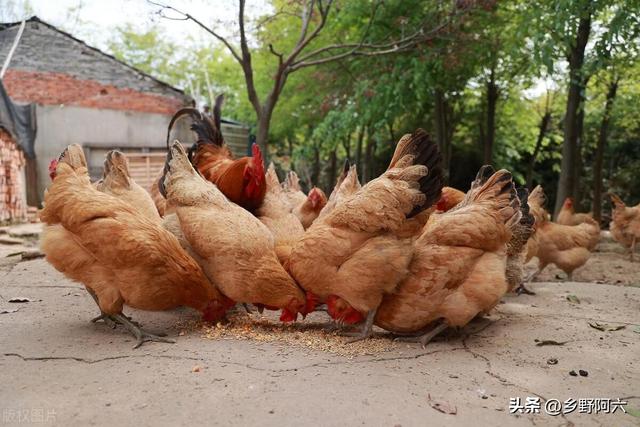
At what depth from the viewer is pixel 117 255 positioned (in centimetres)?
357

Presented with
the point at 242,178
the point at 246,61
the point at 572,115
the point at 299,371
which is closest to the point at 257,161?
the point at 242,178

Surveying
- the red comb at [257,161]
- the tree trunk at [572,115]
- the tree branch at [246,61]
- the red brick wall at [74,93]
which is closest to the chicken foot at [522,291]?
the red comb at [257,161]

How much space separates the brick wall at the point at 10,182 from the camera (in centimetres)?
1181

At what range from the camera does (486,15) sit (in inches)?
423

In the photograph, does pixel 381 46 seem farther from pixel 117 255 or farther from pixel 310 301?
pixel 117 255

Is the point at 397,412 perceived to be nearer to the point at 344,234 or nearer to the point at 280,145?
the point at 344,234

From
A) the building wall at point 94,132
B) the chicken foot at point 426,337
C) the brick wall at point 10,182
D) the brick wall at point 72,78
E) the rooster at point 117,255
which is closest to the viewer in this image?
the rooster at point 117,255

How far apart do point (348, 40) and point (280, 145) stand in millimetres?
16507

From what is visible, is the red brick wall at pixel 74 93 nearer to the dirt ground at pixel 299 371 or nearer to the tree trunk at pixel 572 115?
the tree trunk at pixel 572 115

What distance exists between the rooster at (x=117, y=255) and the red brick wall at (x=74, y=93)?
13.8 meters

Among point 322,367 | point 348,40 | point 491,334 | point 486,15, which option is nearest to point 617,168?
point 486,15

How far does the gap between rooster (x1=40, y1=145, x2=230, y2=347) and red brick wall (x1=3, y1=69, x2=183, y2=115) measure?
45.1ft

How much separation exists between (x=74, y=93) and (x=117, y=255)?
1517cm

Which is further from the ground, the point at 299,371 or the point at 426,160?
the point at 426,160
